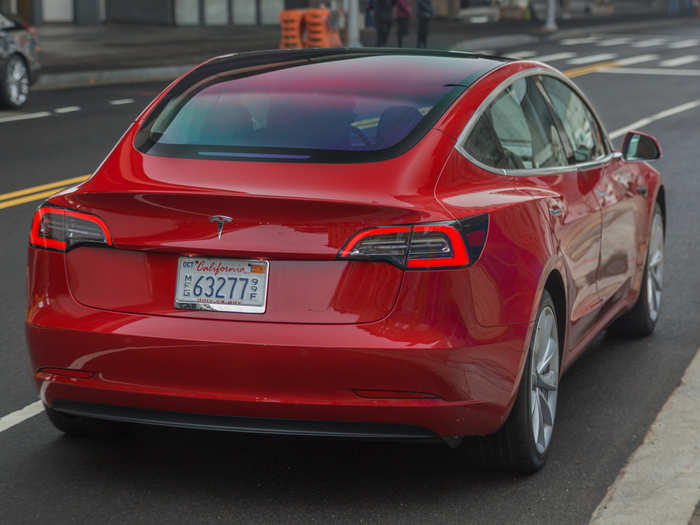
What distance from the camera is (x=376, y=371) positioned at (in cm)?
438

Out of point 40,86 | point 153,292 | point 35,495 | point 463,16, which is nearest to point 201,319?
point 153,292

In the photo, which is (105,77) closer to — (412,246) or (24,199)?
(24,199)

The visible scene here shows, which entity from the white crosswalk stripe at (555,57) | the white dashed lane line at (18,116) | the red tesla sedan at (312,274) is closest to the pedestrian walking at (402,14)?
the white crosswalk stripe at (555,57)

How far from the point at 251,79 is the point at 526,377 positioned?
5.35 ft

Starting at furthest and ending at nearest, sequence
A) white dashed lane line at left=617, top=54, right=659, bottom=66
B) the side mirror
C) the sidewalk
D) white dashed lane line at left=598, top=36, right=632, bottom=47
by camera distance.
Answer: white dashed lane line at left=598, top=36, right=632, bottom=47 → white dashed lane line at left=617, top=54, right=659, bottom=66 → the sidewalk → the side mirror

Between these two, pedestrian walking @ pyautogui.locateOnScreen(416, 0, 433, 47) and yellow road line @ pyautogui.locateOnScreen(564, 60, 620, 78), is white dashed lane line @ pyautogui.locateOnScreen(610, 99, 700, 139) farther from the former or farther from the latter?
pedestrian walking @ pyautogui.locateOnScreen(416, 0, 433, 47)

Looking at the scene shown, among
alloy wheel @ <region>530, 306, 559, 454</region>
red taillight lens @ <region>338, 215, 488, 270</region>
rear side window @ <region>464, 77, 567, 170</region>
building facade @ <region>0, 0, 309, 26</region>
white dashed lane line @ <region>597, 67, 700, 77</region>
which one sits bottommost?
white dashed lane line @ <region>597, 67, 700, 77</region>

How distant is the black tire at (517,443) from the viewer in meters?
4.86

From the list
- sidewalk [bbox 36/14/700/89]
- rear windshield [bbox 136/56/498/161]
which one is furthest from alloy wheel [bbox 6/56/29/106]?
rear windshield [bbox 136/56/498/161]

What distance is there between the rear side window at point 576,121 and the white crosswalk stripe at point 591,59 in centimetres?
2634

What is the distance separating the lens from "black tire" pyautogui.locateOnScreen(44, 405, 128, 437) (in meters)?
5.27

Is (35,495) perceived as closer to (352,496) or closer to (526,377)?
(352,496)

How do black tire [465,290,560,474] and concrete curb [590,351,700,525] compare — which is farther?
black tire [465,290,560,474]

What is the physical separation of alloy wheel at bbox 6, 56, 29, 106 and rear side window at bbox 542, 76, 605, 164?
48.8 ft
